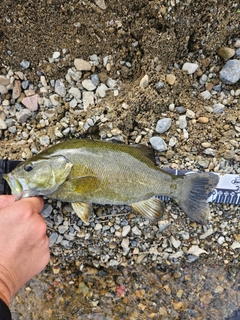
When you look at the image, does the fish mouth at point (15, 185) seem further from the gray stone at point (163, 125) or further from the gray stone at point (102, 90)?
the gray stone at point (163, 125)

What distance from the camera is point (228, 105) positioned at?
11.8 feet

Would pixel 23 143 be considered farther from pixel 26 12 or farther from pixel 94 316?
pixel 94 316

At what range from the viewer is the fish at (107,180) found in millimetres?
2945

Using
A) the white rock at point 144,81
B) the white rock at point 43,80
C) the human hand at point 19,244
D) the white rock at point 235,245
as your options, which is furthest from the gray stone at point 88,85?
the white rock at point 235,245

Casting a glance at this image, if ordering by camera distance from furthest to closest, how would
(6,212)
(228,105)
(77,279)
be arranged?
(77,279), (228,105), (6,212)

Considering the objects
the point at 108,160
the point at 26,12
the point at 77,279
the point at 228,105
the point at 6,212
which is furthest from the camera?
the point at 77,279

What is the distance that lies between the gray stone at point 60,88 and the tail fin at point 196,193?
1.67 m

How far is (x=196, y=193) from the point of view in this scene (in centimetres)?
318

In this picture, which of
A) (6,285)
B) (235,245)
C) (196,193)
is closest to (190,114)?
(196,193)

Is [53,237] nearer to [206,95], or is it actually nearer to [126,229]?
[126,229]

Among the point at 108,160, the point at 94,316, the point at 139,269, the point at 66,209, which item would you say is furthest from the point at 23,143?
the point at 94,316

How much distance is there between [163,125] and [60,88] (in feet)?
4.12

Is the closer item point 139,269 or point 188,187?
point 188,187

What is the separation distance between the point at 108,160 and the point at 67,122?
2.56 feet
